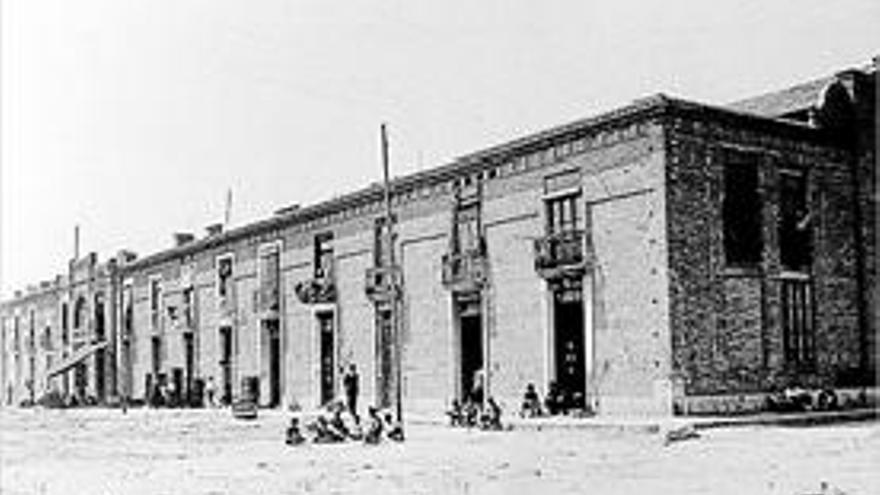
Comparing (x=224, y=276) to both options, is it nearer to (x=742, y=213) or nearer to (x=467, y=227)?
→ (x=467, y=227)

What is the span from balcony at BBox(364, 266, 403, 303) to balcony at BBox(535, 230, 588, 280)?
668 centimetres

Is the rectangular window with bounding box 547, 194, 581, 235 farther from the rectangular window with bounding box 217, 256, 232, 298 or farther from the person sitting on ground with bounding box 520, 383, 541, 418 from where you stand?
the rectangular window with bounding box 217, 256, 232, 298

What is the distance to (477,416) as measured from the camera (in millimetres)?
26906

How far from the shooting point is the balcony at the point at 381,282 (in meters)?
34.6

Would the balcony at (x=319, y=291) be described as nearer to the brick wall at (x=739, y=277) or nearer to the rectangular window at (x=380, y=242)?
the rectangular window at (x=380, y=242)

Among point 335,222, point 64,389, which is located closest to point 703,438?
point 335,222

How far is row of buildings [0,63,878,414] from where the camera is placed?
25516 millimetres

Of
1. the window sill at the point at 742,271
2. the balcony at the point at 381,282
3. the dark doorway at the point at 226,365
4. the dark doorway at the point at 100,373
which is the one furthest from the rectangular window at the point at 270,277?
the window sill at the point at 742,271

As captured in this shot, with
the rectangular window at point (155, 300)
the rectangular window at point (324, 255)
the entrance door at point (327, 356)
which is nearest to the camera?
the entrance door at point (327, 356)

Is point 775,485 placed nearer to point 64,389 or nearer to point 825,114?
point 825,114

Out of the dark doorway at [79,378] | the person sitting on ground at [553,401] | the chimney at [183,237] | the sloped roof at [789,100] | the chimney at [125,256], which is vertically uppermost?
the sloped roof at [789,100]

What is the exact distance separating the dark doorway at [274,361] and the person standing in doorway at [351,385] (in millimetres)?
5581

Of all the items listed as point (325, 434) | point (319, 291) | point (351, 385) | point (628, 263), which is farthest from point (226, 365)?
point (628, 263)

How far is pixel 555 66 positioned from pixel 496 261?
593 inches
